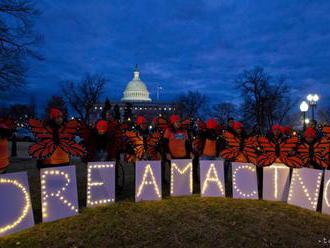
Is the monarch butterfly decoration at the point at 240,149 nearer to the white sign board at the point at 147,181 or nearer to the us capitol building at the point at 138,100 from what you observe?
the white sign board at the point at 147,181

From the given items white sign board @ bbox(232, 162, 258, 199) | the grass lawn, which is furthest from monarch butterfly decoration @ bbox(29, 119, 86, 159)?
white sign board @ bbox(232, 162, 258, 199)

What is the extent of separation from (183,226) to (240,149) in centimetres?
324

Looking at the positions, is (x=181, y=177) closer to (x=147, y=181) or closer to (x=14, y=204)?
(x=147, y=181)

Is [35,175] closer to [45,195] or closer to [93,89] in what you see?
[45,195]

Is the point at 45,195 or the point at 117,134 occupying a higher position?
the point at 117,134

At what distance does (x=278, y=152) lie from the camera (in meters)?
7.86

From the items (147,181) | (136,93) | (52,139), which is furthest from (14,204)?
(136,93)

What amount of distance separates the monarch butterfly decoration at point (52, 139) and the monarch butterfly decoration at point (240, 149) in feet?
12.1

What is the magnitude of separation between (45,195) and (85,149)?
Answer: 1.56 m

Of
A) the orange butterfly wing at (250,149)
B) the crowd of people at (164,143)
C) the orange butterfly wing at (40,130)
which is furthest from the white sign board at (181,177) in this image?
the orange butterfly wing at (40,130)

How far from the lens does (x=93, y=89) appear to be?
48.2 m

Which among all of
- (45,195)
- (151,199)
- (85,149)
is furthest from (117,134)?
(45,195)

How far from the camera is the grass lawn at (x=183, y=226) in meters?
5.21

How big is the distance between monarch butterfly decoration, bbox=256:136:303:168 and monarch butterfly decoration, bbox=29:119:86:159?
4175 millimetres
